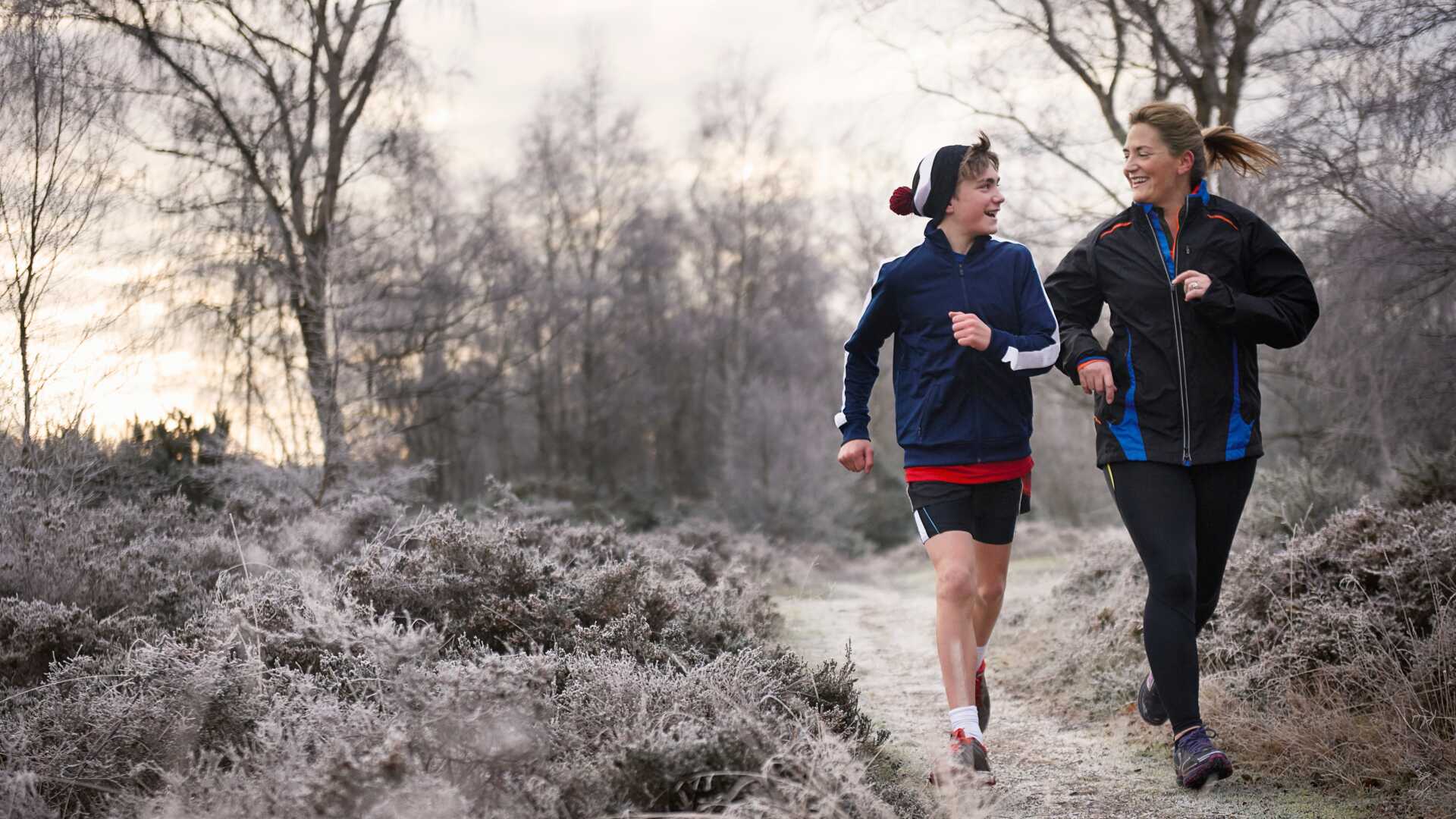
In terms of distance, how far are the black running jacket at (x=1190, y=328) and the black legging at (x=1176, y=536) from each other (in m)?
0.08

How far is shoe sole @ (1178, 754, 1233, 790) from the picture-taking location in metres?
3.50

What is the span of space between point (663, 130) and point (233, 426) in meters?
18.9

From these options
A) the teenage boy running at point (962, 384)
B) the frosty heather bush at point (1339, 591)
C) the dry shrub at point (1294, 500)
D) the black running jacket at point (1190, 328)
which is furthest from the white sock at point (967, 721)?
the dry shrub at point (1294, 500)

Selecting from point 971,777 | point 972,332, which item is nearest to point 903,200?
point 972,332

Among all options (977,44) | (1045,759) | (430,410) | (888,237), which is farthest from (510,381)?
(1045,759)

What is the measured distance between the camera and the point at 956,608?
3.71 meters

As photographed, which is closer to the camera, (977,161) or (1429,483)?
(977,161)

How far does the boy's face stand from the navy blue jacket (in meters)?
0.08

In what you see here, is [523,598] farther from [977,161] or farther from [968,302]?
[977,161]

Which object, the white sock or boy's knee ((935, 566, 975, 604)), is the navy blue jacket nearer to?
boy's knee ((935, 566, 975, 604))

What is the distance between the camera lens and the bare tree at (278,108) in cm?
1173

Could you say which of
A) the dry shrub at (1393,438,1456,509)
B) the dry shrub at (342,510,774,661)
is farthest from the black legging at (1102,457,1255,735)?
the dry shrub at (1393,438,1456,509)

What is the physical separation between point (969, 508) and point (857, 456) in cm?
44

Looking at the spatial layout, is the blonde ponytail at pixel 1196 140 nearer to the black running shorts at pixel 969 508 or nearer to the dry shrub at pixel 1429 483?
the black running shorts at pixel 969 508
